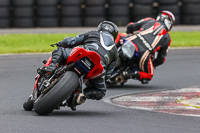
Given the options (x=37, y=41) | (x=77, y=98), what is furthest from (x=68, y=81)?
(x=37, y=41)

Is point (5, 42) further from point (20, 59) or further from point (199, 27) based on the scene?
point (199, 27)

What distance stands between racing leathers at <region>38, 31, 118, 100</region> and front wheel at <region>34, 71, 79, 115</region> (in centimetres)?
56

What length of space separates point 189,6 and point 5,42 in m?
6.90

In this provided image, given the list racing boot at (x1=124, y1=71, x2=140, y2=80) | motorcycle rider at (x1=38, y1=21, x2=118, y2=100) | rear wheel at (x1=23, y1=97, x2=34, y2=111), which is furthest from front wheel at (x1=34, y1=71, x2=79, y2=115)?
racing boot at (x1=124, y1=71, x2=140, y2=80)

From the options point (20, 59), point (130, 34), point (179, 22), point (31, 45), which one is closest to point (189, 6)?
point (179, 22)

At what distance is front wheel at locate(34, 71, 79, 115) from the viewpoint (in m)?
6.42

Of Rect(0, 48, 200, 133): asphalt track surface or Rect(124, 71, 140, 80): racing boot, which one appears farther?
Rect(124, 71, 140, 80): racing boot

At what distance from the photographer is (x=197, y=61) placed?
14.9m

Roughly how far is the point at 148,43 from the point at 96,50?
361 cm

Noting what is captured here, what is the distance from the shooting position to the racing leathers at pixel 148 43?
1064cm

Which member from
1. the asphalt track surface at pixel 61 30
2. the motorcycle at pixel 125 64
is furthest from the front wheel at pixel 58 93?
the asphalt track surface at pixel 61 30

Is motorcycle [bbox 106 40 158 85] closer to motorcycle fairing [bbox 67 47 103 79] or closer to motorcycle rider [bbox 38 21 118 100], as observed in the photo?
motorcycle rider [bbox 38 21 118 100]

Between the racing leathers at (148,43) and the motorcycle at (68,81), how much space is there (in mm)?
3802

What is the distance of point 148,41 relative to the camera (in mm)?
10711
